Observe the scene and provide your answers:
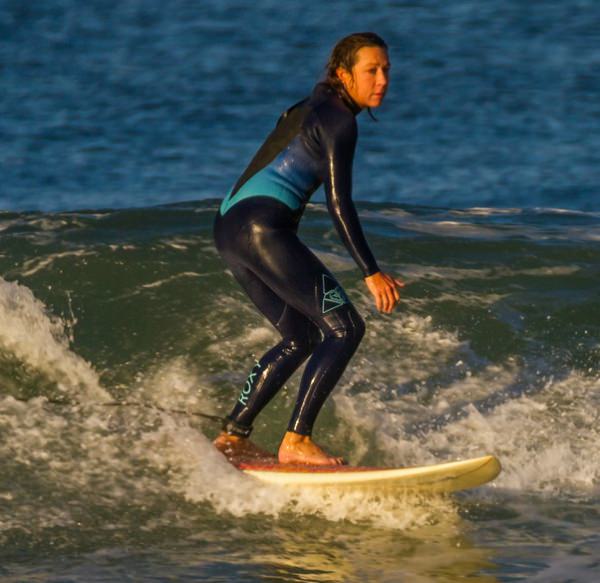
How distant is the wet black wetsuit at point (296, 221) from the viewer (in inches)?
258

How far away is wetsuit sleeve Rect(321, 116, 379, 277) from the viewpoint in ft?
21.5

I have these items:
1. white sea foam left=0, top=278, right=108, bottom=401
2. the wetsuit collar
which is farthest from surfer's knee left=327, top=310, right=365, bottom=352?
white sea foam left=0, top=278, right=108, bottom=401

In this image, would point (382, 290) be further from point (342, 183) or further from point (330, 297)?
point (342, 183)

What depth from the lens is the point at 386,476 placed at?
267 inches

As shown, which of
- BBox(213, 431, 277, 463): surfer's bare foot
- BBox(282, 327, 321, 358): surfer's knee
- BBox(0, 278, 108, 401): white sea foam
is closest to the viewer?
BBox(282, 327, 321, 358): surfer's knee

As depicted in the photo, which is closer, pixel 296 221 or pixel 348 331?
pixel 348 331

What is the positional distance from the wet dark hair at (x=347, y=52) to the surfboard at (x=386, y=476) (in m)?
1.66

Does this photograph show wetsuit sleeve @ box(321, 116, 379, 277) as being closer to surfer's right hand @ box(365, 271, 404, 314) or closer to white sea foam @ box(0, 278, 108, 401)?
surfer's right hand @ box(365, 271, 404, 314)

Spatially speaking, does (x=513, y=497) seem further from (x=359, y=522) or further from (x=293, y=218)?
(x=293, y=218)

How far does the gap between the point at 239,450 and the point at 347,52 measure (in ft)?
6.20

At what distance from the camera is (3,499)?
22.9 feet

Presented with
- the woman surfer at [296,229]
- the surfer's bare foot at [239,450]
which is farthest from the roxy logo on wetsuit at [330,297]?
the surfer's bare foot at [239,450]

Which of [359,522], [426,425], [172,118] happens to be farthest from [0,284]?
[172,118]

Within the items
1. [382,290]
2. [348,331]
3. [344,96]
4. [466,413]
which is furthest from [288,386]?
[344,96]
